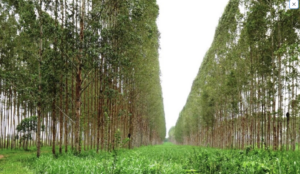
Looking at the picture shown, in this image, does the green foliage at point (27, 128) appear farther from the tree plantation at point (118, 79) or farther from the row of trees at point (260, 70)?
the row of trees at point (260, 70)

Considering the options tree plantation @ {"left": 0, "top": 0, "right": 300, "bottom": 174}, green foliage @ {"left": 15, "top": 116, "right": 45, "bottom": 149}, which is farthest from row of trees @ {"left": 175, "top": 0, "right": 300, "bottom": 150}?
green foliage @ {"left": 15, "top": 116, "right": 45, "bottom": 149}

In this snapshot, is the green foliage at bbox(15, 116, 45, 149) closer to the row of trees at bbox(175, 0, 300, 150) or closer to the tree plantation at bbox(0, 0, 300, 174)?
the tree plantation at bbox(0, 0, 300, 174)

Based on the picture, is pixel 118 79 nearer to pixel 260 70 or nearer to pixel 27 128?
pixel 27 128

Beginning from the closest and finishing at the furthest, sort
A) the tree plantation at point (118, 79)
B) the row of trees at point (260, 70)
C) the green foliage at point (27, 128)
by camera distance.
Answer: the tree plantation at point (118, 79), the row of trees at point (260, 70), the green foliage at point (27, 128)

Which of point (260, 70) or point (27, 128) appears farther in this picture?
point (27, 128)

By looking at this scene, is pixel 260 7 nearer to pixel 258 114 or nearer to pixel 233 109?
pixel 258 114

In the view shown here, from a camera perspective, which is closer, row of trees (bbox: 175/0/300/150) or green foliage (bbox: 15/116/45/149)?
row of trees (bbox: 175/0/300/150)

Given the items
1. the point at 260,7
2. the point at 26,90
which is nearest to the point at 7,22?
the point at 26,90

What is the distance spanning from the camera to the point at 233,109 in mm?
23562

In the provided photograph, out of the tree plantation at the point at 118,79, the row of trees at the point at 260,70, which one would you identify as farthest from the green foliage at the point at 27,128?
the row of trees at the point at 260,70

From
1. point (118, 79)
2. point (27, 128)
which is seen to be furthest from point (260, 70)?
point (27, 128)

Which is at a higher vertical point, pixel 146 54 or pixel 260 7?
pixel 260 7

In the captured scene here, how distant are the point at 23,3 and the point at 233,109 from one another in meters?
21.1

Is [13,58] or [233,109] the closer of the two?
[13,58]
